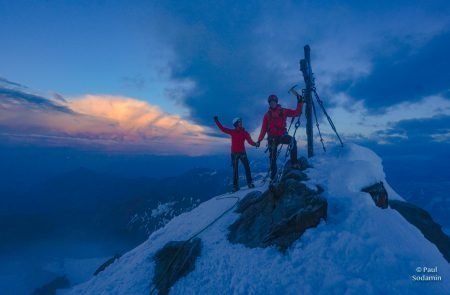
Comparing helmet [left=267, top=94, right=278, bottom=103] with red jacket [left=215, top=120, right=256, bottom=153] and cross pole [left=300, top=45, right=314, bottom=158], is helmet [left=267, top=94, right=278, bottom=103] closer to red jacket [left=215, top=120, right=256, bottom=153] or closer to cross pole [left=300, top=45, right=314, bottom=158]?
red jacket [left=215, top=120, right=256, bottom=153]

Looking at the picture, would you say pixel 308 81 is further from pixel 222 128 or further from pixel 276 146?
pixel 222 128

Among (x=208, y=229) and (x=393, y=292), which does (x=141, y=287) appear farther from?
(x=393, y=292)

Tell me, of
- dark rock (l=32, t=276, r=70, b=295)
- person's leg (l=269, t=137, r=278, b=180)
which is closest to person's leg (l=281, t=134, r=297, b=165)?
person's leg (l=269, t=137, r=278, b=180)

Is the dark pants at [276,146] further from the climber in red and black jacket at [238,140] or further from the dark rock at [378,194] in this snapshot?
the dark rock at [378,194]

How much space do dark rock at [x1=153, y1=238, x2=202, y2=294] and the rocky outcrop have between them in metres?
1.55

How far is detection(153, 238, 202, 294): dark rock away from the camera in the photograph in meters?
9.48

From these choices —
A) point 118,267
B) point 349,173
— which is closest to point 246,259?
point 349,173

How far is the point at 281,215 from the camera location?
980cm

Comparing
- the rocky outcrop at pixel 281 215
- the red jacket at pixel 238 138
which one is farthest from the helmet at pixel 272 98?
the rocky outcrop at pixel 281 215

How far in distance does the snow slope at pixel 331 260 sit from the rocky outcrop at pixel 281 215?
1.10 ft

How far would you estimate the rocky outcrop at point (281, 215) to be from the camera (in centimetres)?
877

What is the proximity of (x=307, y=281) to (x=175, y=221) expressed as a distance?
32.2ft

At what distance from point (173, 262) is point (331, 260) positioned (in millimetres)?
5853

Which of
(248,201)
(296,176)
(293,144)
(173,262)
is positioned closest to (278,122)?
(293,144)
